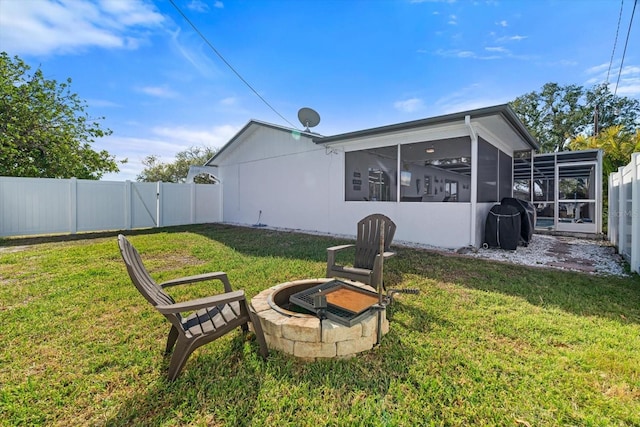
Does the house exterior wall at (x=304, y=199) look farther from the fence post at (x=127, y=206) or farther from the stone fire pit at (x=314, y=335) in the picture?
the stone fire pit at (x=314, y=335)

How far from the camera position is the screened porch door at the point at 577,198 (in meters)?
8.87

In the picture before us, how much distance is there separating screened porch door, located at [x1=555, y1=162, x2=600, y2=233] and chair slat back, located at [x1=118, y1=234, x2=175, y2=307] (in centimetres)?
1172

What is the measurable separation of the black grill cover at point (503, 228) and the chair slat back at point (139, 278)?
269 inches

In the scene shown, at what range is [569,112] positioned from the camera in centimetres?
2203

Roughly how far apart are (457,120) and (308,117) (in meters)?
5.94

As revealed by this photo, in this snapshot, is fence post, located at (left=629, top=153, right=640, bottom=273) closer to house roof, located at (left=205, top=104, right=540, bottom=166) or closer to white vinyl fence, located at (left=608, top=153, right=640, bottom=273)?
white vinyl fence, located at (left=608, top=153, right=640, bottom=273)

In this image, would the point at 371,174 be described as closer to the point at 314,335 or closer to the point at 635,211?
the point at 635,211

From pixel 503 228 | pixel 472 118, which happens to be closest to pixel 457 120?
pixel 472 118

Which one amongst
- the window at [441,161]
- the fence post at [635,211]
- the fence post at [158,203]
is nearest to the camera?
the fence post at [635,211]

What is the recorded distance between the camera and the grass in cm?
172

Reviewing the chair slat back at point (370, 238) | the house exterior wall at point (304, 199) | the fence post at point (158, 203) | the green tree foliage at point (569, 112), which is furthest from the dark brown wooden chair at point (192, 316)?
the green tree foliage at point (569, 112)

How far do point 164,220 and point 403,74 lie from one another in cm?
1118

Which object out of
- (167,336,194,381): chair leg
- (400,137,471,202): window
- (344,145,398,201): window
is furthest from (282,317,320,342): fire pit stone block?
(344,145,398,201): window

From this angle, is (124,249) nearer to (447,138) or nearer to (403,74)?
(447,138)
